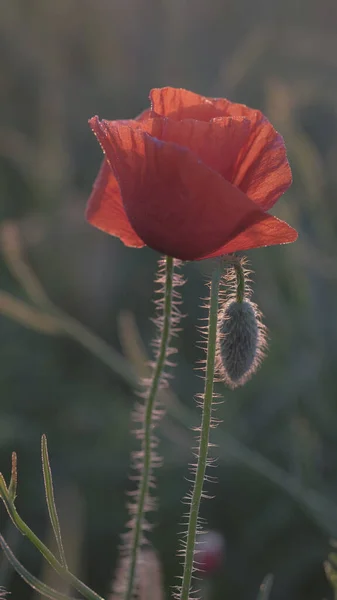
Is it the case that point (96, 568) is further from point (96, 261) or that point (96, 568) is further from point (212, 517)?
point (96, 261)

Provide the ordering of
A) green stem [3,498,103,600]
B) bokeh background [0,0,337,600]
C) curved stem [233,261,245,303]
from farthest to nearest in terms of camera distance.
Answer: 1. bokeh background [0,0,337,600]
2. curved stem [233,261,245,303]
3. green stem [3,498,103,600]

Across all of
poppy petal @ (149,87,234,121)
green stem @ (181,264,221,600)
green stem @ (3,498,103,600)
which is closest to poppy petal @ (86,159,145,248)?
poppy petal @ (149,87,234,121)

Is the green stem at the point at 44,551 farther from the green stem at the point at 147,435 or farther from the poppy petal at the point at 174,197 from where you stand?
the poppy petal at the point at 174,197

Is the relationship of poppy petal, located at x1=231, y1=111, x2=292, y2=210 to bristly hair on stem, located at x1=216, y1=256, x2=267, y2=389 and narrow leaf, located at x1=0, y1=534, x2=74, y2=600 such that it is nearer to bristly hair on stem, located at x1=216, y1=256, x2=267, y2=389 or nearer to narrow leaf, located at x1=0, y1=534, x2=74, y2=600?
bristly hair on stem, located at x1=216, y1=256, x2=267, y2=389

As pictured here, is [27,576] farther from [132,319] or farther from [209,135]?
[132,319]

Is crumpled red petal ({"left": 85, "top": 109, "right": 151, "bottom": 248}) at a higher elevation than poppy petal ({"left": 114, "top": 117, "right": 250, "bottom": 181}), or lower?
lower

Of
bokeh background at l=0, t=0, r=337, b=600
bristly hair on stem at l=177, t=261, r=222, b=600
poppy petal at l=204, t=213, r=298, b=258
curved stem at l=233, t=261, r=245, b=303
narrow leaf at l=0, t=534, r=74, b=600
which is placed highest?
poppy petal at l=204, t=213, r=298, b=258
